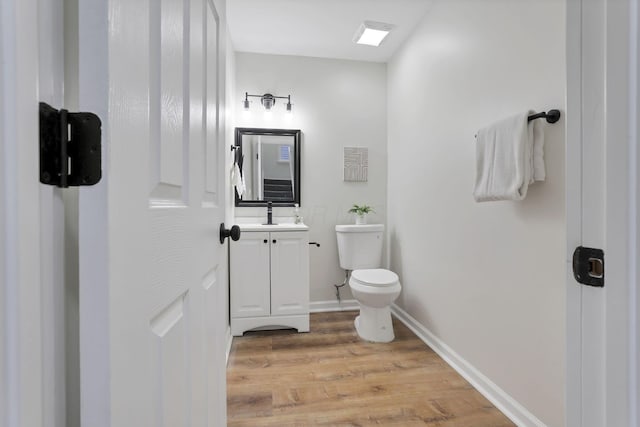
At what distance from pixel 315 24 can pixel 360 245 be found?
73.8 inches

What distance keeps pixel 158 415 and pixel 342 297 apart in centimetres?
257

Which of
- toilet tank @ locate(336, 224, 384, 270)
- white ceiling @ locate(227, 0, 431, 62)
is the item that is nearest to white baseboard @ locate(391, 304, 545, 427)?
toilet tank @ locate(336, 224, 384, 270)

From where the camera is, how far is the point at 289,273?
2.45 metres

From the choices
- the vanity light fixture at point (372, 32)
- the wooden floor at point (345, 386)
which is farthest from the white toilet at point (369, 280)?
the vanity light fixture at point (372, 32)

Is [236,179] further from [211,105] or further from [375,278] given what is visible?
[211,105]

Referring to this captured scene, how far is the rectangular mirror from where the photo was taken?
2.82 meters

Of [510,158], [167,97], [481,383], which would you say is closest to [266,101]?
[510,158]

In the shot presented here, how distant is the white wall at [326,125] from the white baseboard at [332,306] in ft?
0.17

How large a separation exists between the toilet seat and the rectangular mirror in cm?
97

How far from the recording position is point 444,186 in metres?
2.06

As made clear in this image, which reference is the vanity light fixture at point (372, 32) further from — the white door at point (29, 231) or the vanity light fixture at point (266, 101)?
the white door at point (29, 231)

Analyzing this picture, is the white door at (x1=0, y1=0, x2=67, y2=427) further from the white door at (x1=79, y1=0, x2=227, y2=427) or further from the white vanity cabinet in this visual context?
the white vanity cabinet

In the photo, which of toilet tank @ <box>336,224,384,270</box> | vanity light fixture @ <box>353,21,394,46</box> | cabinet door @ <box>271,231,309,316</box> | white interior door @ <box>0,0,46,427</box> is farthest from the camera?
toilet tank @ <box>336,224,384,270</box>

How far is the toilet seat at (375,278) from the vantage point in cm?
217
